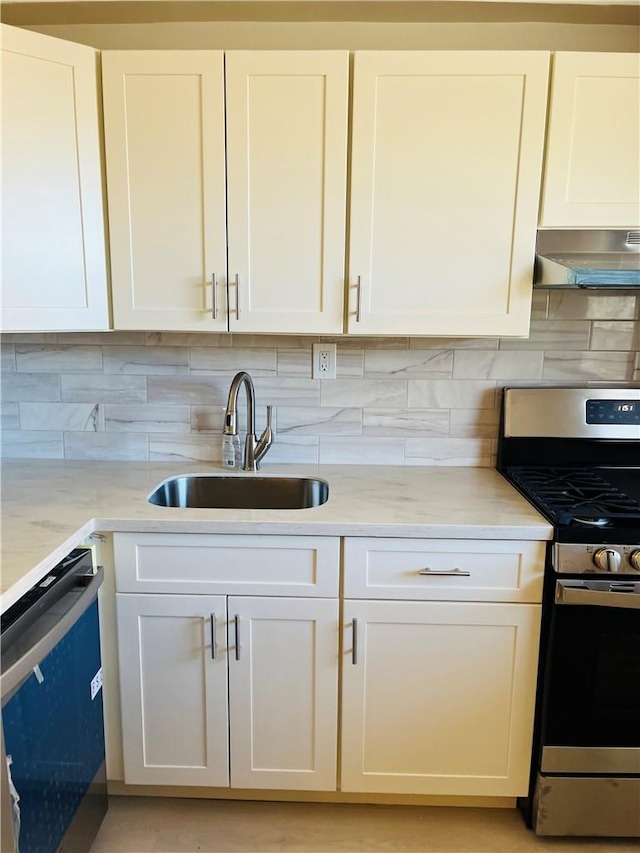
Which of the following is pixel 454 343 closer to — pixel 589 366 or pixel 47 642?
pixel 589 366

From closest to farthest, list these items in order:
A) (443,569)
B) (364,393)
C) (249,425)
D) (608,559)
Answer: (608,559), (443,569), (249,425), (364,393)

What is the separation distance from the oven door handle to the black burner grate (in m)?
0.17

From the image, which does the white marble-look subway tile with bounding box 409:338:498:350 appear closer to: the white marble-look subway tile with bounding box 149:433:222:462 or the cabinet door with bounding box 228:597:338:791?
the white marble-look subway tile with bounding box 149:433:222:462

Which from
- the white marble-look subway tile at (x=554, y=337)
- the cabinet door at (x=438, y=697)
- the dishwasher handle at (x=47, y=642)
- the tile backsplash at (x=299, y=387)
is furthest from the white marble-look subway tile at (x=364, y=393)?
the dishwasher handle at (x=47, y=642)

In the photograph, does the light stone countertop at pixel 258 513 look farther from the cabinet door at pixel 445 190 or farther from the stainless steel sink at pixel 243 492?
the cabinet door at pixel 445 190

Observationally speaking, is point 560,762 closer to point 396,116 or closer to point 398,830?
point 398,830

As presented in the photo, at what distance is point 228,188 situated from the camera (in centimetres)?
174

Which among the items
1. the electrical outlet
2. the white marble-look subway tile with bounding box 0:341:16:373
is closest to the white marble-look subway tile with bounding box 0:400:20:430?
the white marble-look subway tile with bounding box 0:341:16:373

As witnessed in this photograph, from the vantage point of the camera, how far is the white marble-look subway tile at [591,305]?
2.05 metres

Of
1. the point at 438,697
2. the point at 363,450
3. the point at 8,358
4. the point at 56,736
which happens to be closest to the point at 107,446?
the point at 8,358

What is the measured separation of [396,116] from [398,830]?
6.67 feet

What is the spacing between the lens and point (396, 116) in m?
1.69

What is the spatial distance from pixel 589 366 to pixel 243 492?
1258 mm

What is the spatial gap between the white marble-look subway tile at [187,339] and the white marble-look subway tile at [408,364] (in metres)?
0.50
